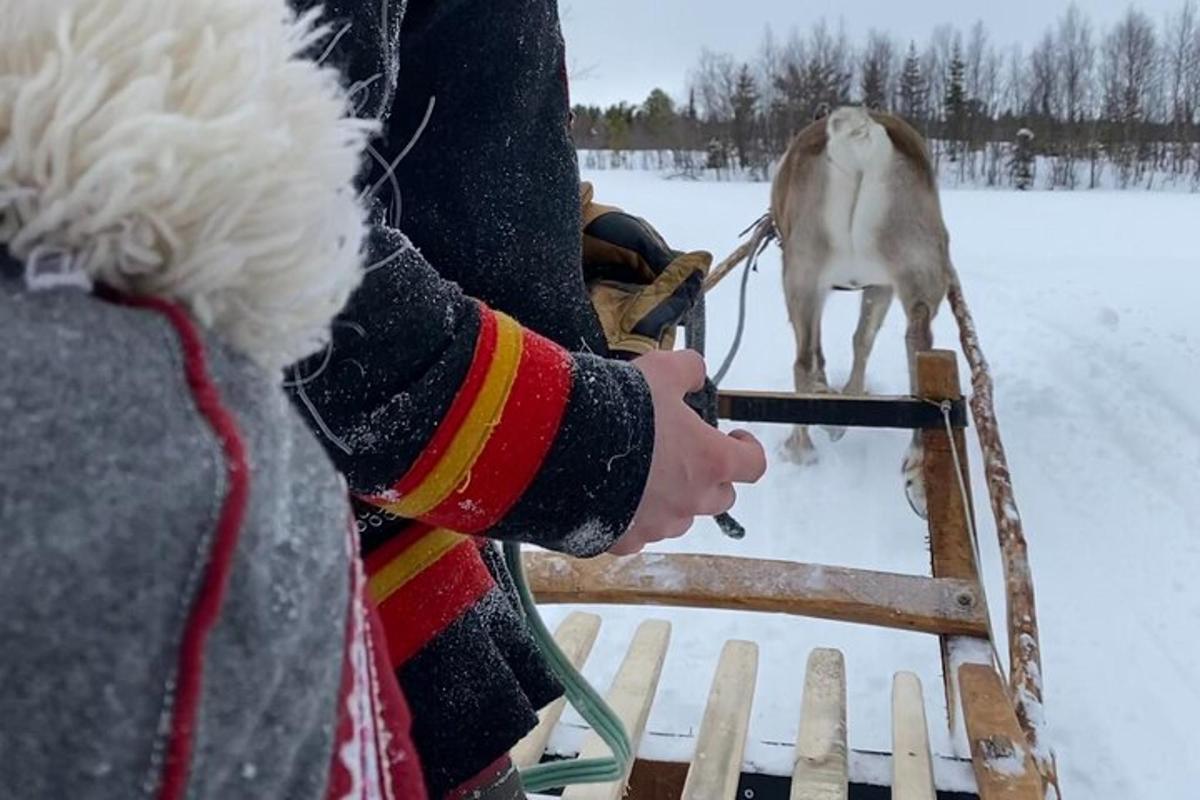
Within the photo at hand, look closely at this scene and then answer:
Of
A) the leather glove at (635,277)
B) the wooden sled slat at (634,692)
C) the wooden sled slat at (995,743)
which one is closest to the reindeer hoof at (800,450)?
the wooden sled slat at (634,692)

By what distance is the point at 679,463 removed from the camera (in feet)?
2.23

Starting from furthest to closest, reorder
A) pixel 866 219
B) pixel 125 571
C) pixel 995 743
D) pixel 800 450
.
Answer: pixel 866 219
pixel 800 450
pixel 995 743
pixel 125 571

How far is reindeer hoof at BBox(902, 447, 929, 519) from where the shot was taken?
12.0 feet

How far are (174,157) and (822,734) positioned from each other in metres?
1.93

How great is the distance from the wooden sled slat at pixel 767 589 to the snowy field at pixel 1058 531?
0.32 meters

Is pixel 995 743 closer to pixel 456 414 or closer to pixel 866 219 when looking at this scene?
pixel 456 414

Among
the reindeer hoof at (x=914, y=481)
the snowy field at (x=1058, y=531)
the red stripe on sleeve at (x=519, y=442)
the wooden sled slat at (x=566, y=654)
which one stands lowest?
the snowy field at (x=1058, y=531)

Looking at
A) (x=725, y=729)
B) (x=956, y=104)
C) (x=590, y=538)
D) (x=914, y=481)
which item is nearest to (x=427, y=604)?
(x=590, y=538)

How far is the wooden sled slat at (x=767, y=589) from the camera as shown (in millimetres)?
2117

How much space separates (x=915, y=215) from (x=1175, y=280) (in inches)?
159

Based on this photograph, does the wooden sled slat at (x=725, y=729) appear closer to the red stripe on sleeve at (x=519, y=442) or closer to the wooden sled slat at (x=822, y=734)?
the wooden sled slat at (x=822, y=734)

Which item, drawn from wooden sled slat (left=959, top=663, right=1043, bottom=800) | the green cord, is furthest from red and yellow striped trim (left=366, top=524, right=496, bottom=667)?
wooden sled slat (left=959, top=663, right=1043, bottom=800)

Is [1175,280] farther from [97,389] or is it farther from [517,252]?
[97,389]

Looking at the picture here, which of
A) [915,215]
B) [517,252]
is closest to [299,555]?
Answer: [517,252]
